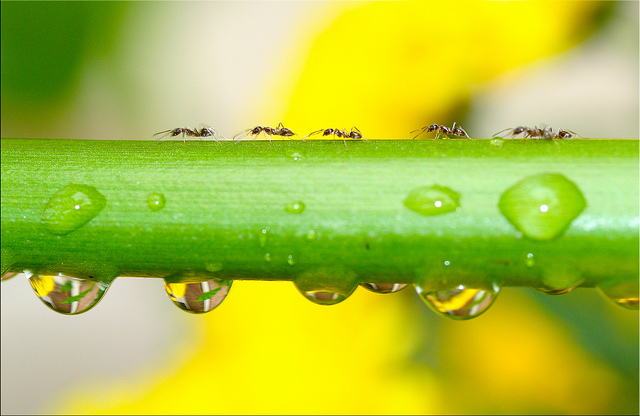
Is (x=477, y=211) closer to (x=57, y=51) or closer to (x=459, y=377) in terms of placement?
(x=459, y=377)

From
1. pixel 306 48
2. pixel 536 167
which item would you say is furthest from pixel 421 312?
pixel 536 167

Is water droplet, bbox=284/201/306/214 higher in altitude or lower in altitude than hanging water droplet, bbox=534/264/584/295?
higher

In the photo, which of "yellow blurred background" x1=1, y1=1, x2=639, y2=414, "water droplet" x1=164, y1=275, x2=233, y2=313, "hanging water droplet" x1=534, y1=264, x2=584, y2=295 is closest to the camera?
"hanging water droplet" x1=534, y1=264, x2=584, y2=295

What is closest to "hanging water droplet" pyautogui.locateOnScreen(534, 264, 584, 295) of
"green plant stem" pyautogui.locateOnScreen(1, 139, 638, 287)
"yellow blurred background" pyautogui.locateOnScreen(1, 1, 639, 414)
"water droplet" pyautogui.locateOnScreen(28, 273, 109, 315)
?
"green plant stem" pyautogui.locateOnScreen(1, 139, 638, 287)

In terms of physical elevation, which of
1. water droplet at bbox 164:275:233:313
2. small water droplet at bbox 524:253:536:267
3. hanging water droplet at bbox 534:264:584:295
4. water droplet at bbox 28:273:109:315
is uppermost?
water droplet at bbox 28:273:109:315

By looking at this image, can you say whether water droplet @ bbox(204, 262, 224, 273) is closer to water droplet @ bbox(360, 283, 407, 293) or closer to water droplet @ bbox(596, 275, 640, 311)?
water droplet @ bbox(360, 283, 407, 293)

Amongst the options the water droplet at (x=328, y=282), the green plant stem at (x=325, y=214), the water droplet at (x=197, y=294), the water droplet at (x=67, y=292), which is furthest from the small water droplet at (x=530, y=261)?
the water droplet at (x=67, y=292)

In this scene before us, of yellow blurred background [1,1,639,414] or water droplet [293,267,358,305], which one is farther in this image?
yellow blurred background [1,1,639,414]
